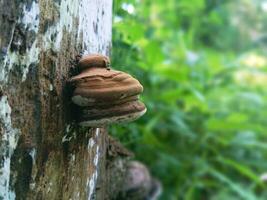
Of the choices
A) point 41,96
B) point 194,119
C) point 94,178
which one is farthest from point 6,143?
point 194,119

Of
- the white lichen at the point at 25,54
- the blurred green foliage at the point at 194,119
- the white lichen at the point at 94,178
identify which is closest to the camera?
Answer: the white lichen at the point at 25,54

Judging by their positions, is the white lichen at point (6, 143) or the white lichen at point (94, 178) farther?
the white lichen at point (94, 178)

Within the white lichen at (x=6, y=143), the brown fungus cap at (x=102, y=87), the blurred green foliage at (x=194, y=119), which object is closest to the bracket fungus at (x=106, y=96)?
the brown fungus cap at (x=102, y=87)

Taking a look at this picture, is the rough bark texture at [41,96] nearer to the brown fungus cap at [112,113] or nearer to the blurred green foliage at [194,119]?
the brown fungus cap at [112,113]

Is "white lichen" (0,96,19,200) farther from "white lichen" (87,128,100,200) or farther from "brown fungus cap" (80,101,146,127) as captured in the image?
"white lichen" (87,128,100,200)

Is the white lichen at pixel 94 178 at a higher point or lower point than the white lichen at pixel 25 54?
lower

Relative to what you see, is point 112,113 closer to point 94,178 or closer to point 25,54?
point 25,54

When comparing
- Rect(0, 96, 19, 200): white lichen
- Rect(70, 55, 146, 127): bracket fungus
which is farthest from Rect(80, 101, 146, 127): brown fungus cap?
Rect(0, 96, 19, 200): white lichen
